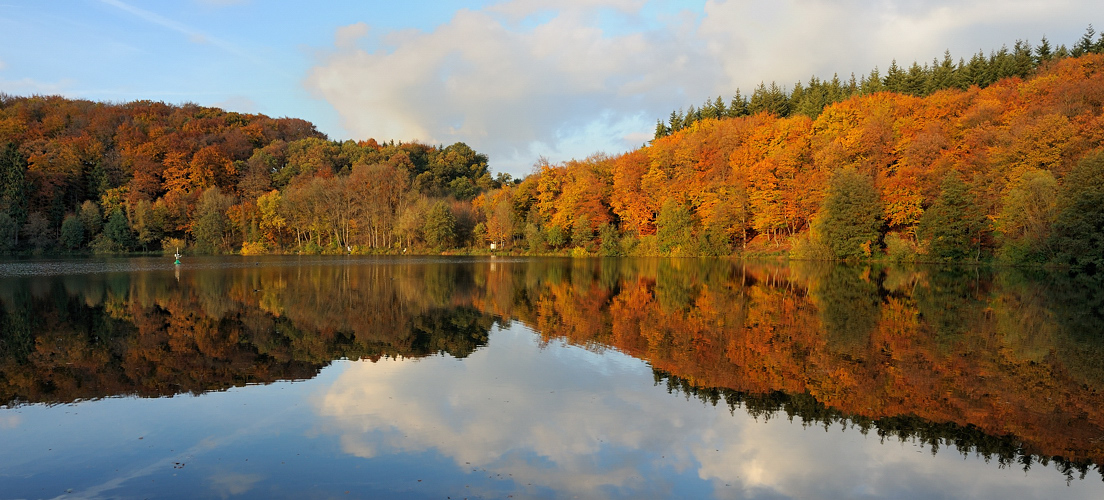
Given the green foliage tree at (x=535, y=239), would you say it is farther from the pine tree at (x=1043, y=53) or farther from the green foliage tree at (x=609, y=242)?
the pine tree at (x=1043, y=53)

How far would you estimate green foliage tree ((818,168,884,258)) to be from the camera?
38.6 metres

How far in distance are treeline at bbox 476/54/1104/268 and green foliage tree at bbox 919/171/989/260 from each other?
9 cm

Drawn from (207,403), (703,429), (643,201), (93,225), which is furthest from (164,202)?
(703,429)

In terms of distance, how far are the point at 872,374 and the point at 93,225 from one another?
3024 inches

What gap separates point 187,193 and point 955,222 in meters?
75.4

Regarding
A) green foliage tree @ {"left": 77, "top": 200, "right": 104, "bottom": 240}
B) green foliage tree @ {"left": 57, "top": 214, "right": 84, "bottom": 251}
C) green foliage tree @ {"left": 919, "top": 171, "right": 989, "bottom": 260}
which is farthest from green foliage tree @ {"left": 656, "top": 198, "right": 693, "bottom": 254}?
green foliage tree @ {"left": 77, "top": 200, "right": 104, "bottom": 240}

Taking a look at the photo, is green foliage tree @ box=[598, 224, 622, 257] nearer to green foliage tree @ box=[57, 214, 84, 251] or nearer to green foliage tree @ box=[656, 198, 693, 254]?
green foliage tree @ box=[656, 198, 693, 254]

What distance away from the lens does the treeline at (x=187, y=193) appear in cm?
6000

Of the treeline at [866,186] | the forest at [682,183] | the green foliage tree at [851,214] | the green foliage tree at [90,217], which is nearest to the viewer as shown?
the treeline at [866,186]

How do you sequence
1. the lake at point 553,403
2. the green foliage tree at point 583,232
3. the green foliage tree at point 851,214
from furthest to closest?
1. the green foliage tree at point 583,232
2. the green foliage tree at point 851,214
3. the lake at point 553,403

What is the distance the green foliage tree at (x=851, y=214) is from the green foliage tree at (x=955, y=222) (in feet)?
11.0

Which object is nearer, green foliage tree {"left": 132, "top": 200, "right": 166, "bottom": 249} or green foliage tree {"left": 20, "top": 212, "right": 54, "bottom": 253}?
green foliage tree {"left": 20, "top": 212, "right": 54, "bottom": 253}

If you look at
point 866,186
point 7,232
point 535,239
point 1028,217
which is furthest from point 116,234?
point 1028,217

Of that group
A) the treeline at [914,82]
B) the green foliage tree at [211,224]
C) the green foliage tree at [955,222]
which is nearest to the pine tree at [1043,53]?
the treeline at [914,82]
